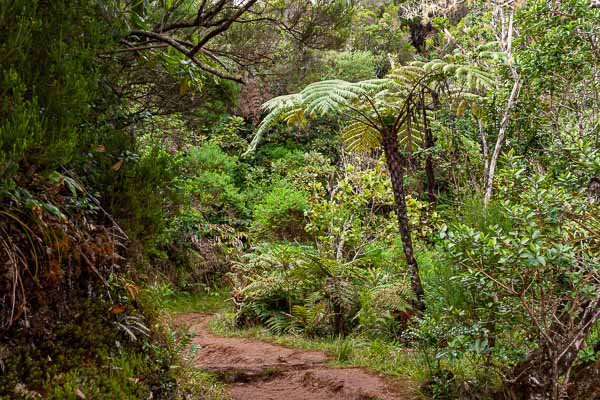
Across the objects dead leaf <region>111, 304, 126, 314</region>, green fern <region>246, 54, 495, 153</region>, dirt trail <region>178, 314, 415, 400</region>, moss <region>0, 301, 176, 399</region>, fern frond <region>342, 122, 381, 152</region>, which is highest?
green fern <region>246, 54, 495, 153</region>

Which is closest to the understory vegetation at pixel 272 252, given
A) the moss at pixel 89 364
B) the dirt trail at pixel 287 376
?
the moss at pixel 89 364

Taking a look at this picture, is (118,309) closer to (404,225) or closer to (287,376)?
(287,376)

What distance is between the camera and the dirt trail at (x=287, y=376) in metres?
3.58

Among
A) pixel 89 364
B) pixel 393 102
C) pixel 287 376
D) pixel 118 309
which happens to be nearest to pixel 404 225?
pixel 393 102

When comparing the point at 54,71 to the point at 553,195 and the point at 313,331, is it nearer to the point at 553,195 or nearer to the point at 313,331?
the point at 553,195

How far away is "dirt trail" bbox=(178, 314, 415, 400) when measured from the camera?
3582 millimetres

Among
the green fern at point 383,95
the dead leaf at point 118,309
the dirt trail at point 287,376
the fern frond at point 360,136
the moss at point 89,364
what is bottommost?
the dirt trail at point 287,376

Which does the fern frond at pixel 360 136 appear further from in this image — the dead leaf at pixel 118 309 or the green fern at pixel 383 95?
the dead leaf at pixel 118 309

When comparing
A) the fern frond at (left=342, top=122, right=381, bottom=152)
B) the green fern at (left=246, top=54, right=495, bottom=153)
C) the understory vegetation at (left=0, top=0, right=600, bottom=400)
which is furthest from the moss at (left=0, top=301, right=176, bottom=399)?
the fern frond at (left=342, top=122, right=381, bottom=152)

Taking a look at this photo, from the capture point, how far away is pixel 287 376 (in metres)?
4.18

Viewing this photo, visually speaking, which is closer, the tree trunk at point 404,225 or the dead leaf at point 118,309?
the dead leaf at point 118,309

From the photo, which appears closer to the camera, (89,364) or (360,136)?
(89,364)

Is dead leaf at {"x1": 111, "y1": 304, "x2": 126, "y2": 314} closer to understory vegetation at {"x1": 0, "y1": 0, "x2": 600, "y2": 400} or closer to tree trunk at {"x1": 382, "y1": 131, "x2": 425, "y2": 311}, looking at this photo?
understory vegetation at {"x1": 0, "y1": 0, "x2": 600, "y2": 400}

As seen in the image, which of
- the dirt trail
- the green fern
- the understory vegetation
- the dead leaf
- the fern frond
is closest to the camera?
the understory vegetation
